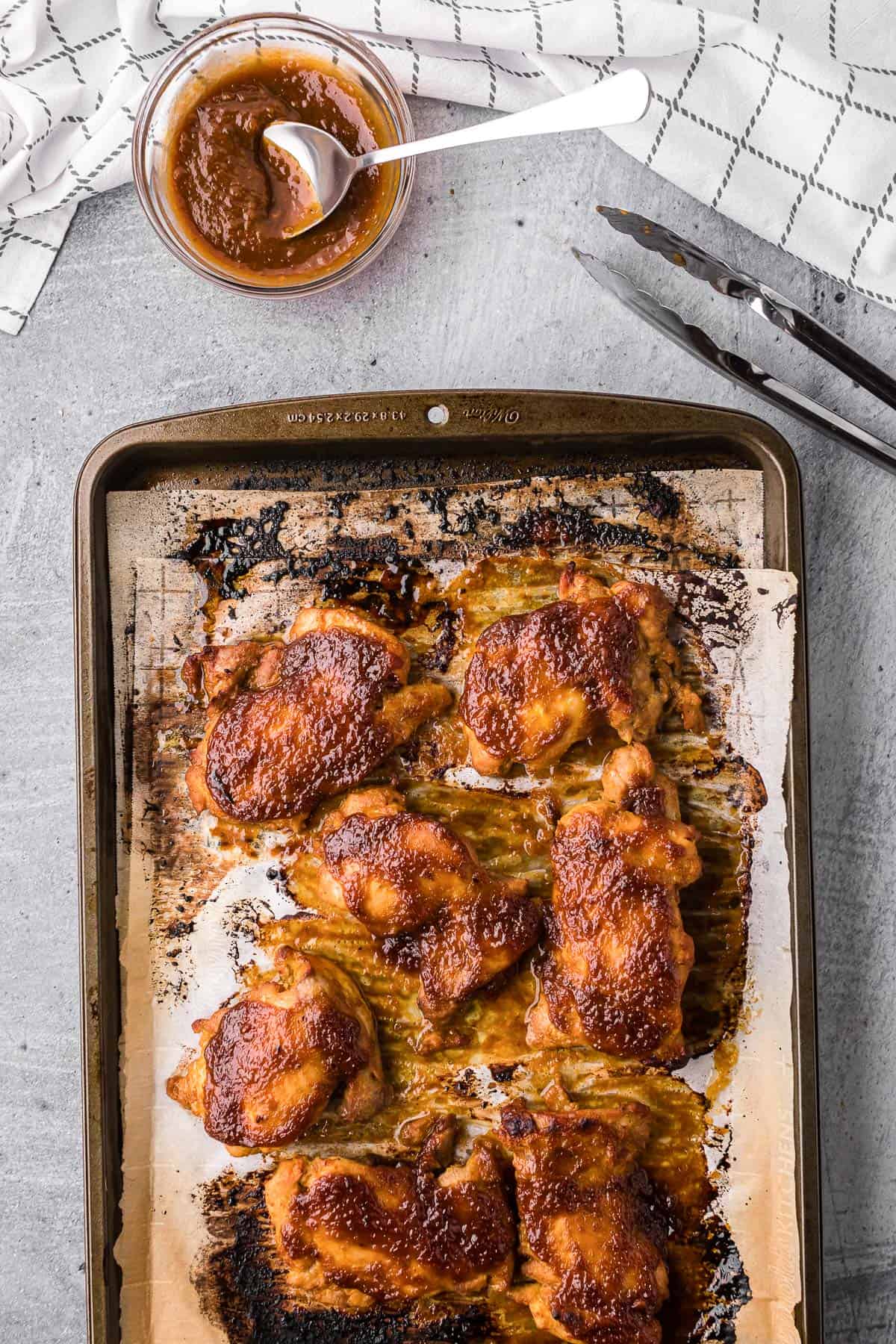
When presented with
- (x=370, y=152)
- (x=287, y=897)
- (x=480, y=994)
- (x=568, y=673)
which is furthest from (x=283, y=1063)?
(x=370, y=152)

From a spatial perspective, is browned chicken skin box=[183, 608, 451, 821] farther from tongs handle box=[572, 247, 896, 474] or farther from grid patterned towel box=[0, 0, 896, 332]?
grid patterned towel box=[0, 0, 896, 332]

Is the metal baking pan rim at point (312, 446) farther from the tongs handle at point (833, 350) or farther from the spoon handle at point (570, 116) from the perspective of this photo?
the spoon handle at point (570, 116)

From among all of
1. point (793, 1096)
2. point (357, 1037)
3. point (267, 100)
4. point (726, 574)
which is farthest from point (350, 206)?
point (793, 1096)

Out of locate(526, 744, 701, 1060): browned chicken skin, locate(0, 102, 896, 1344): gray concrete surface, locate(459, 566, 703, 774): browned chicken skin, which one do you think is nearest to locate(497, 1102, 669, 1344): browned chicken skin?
locate(526, 744, 701, 1060): browned chicken skin

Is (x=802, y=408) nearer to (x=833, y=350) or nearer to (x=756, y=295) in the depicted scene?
(x=833, y=350)

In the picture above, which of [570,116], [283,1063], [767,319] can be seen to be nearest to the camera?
[570,116]

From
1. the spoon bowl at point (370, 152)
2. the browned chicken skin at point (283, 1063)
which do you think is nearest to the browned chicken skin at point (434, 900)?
the browned chicken skin at point (283, 1063)
